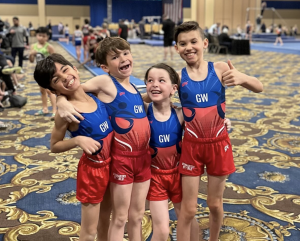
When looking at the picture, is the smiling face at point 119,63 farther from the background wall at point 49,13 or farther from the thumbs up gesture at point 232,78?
the background wall at point 49,13

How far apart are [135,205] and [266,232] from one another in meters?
0.97

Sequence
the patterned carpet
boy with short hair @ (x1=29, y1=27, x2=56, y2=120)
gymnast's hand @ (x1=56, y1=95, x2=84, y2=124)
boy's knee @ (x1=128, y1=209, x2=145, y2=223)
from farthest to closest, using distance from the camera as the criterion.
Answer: boy with short hair @ (x1=29, y1=27, x2=56, y2=120)
the patterned carpet
boy's knee @ (x1=128, y1=209, x2=145, y2=223)
gymnast's hand @ (x1=56, y1=95, x2=84, y2=124)

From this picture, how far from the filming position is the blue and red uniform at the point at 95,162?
1.57 meters

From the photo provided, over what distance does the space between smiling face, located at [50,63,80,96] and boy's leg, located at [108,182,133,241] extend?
1.60 ft

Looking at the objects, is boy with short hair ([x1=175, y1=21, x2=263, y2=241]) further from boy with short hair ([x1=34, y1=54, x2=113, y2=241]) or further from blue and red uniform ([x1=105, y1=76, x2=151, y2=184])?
boy with short hair ([x1=34, y1=54, x2=113, y2=241])

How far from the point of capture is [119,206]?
1628mm

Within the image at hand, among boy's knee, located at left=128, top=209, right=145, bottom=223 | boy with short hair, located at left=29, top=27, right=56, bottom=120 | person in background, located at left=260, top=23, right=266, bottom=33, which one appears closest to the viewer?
boy's knee, located at left=128, top=209, right=145, bottom=223

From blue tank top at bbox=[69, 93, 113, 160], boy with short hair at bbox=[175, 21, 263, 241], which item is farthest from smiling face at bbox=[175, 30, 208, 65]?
blue tank top at bbox=[69, 93, 113, 160]

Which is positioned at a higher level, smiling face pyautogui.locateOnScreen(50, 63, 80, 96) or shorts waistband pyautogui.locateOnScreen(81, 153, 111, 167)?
smiling face pyautogui.locateOnScreen(50, 63, 80, 96)

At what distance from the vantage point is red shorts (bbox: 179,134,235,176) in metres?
1.71

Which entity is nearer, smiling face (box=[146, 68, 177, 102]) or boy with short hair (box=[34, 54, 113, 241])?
boy with short hair (box=[34, 54, 113, 241])

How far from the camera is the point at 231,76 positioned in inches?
66.7

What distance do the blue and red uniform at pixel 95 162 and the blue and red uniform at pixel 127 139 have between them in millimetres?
44

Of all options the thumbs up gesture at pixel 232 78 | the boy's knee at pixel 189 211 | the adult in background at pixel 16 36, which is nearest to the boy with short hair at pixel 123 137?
the boy's knee at pixel 189 211
